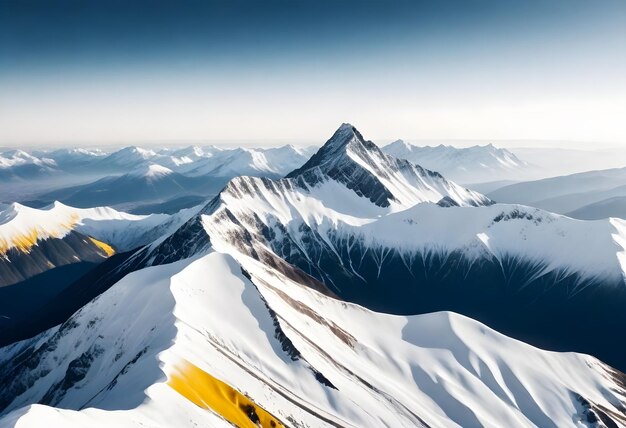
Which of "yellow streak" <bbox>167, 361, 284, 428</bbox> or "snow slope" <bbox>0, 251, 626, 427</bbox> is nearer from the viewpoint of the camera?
"yellow streak" <bbox>167, 361, 284, 428</bbox>

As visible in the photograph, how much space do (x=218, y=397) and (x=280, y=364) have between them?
30785mm

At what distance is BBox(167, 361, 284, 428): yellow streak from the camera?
221 feet

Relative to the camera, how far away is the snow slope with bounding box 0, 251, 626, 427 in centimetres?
7750

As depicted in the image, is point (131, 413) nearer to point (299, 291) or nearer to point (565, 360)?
point (299, 291)

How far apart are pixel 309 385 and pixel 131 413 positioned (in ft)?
161

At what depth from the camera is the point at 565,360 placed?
15800 cm

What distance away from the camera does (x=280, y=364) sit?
100875 millimetres

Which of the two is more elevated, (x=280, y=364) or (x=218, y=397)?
(x=218, y=397)

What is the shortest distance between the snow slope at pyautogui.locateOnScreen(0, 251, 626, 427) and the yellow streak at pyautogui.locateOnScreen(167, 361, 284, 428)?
1146 millimetres

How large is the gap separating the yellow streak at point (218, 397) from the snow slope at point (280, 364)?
3.76 feet

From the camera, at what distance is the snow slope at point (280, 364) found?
77500 mm

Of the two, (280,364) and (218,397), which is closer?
(218,397)

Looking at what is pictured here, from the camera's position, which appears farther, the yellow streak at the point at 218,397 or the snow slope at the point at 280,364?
the snow slope at the point at 280,364

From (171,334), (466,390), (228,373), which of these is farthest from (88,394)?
(466,390)
